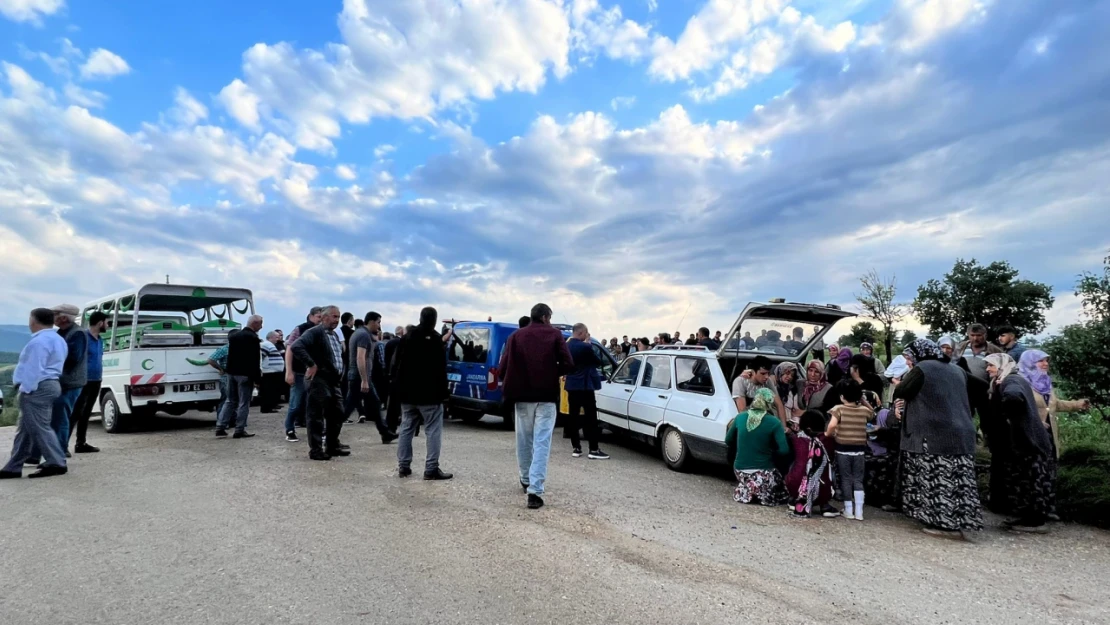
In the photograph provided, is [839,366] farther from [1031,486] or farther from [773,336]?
[1031,486]

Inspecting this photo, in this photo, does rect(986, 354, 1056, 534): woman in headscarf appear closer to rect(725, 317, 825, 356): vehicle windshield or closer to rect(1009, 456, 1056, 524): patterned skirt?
rect(1009, 456, 1056, 524): patterned skirt

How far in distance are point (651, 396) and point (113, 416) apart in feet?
29.8

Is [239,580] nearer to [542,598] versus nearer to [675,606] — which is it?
[542,598]

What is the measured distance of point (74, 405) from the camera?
7.73m

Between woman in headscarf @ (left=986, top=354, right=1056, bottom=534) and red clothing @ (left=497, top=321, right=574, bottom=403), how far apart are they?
415cm

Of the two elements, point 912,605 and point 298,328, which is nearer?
point 912,605

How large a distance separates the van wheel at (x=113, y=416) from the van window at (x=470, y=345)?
5576mm

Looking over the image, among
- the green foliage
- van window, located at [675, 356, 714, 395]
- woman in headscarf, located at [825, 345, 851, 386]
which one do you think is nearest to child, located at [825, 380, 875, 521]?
van window, located at [675, 356, 714, 395]

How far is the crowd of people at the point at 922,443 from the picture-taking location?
5582 millimetres

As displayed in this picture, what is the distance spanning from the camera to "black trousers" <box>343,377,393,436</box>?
30.6 feet

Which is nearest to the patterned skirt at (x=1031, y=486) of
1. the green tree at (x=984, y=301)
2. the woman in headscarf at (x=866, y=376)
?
the woman in headscarf at (x=866, y=376)

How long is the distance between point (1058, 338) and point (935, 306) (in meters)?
34.4

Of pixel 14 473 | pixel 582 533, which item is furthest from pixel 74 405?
pixel 582 533

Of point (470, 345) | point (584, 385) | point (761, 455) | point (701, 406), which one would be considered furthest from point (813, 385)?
point (470, 345)
